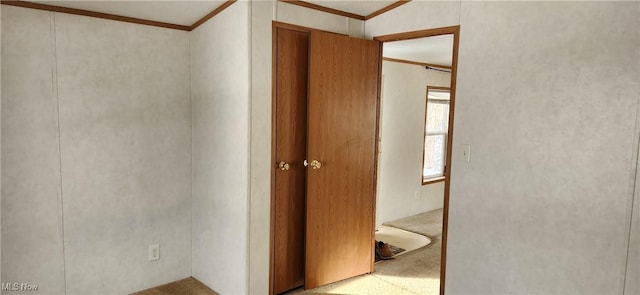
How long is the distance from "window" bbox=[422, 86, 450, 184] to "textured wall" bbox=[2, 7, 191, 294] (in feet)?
11.2

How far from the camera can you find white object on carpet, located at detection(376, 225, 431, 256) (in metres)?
4.10

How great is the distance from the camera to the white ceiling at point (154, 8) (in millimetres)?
2492

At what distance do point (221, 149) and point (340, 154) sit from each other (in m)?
0.85

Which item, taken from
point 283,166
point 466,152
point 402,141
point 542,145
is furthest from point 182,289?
point 402,141

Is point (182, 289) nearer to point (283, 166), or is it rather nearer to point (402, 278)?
point (283, 166)

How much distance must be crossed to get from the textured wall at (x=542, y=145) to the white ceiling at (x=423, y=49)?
97 centimetres

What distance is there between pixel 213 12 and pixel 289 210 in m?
1.46

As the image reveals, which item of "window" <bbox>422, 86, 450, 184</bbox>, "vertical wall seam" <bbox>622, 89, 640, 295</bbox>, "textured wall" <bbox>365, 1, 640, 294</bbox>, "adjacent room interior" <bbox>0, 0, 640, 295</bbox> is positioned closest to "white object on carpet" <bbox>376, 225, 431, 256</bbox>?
"adjacent room interior" <bbox>0, 0, 640, 295</bbox>

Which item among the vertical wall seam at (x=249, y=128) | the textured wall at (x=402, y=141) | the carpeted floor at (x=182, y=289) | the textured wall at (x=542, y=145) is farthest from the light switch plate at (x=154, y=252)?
the textured wall at (x=402, y=141)

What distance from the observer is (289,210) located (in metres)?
2.92

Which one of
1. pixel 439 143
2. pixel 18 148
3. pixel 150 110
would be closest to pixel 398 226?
pixel 439 143

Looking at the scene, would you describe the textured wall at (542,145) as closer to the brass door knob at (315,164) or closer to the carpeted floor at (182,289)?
the brass door knob at (315,164)

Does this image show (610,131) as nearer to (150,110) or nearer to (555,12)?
(555,12)

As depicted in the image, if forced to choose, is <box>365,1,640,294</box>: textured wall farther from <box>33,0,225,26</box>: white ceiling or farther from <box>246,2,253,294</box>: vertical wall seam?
<box>33,0,225,26</box>: white ceiling
